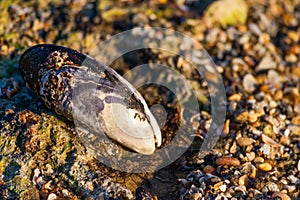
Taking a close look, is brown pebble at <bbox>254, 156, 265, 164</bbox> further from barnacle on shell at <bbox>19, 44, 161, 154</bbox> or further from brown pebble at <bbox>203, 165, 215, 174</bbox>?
barnacle on shell at <bbox>19, 44, 161, 154</bbox>

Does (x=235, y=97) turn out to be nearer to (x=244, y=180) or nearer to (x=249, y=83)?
(x=249, y=83)

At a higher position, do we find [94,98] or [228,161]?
[94,98]

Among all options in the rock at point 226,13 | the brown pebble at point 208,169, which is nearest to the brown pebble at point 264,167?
the brown pebble at point 208,169

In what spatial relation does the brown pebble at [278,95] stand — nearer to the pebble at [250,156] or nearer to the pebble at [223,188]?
the pebble at [250,156]

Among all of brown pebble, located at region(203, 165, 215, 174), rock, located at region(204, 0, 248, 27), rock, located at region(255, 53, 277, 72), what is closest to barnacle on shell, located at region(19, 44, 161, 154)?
brown pebble, located at region(203, 165, 215, 174)

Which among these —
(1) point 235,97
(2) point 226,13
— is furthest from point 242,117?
(2) point 226,13

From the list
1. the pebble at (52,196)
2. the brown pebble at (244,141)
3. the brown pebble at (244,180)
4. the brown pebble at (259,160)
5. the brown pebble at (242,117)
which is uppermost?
the brown pebble at (242,117)

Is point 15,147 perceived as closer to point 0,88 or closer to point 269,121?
point 0,88

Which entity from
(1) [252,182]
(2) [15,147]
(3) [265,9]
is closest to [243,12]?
(3) [265,9]
